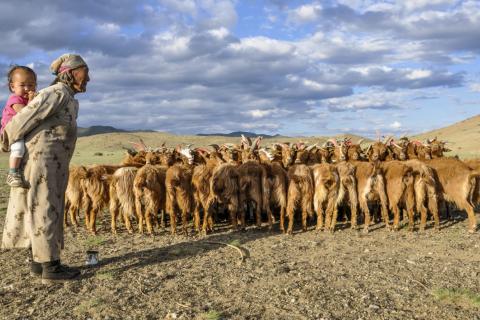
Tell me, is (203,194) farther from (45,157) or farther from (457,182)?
(457,182)

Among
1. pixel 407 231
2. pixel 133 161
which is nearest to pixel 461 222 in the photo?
pixel 407 231

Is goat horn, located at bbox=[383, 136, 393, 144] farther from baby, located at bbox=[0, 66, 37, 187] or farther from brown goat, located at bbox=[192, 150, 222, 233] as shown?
baby, located at bbox=[0, 66, 37, 187]

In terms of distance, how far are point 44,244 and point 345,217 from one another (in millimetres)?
7472

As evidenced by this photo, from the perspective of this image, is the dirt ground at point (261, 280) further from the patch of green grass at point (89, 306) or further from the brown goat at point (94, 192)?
the brown goat at point (94, 192)

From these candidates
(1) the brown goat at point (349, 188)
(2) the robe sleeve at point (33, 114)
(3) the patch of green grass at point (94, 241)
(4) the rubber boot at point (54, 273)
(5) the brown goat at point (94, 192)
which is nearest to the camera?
(2) the robe sleeve at point (33, 114)

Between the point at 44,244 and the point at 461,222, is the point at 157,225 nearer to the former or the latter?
the point at 44,244

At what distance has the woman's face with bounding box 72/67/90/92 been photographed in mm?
7027

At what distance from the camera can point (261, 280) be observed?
6953 mm

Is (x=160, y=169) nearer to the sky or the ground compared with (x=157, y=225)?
nearer to the sky

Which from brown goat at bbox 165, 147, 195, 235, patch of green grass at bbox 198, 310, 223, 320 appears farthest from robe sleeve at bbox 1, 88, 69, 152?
brown goat at bbox 165, 147, 195, 235

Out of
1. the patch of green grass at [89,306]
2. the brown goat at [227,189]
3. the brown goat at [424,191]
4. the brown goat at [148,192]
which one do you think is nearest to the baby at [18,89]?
the patch of green grass at [89,306]

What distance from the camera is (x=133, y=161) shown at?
46.2 feet

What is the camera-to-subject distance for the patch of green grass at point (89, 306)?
5848 millimetres

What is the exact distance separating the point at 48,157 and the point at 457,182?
338 inches
